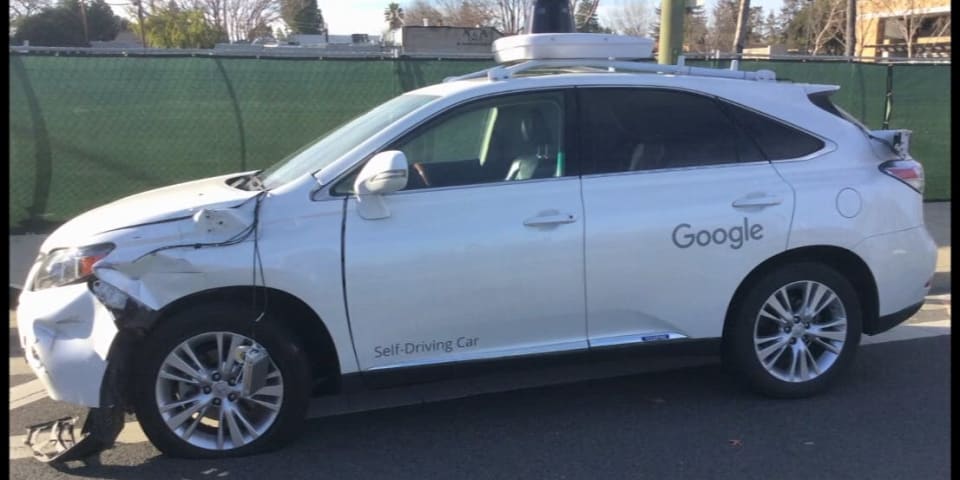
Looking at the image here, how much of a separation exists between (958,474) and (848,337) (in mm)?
994

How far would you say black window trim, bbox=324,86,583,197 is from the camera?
429 centimetres

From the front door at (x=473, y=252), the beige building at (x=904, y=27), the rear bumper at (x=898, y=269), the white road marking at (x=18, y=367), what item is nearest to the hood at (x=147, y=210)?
the front door at (x=473, y=252)

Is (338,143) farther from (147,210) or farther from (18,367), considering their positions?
(18,367)

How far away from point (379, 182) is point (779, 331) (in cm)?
229

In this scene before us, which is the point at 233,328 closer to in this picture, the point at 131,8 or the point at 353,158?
the point at 353,158

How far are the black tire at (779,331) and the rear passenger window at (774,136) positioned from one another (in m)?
0.60

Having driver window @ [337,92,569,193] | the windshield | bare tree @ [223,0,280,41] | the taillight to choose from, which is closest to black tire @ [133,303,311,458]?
the windshield

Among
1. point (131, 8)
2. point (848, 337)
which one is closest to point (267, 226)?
point (848, 337)

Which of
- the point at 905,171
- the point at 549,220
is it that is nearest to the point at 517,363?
the point at 549,220

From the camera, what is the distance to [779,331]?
16.0 feet

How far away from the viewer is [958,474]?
4.13 meters

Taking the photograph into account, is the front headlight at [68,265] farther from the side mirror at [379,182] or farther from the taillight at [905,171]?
the taillight at [905,171]

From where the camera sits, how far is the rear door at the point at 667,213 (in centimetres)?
453

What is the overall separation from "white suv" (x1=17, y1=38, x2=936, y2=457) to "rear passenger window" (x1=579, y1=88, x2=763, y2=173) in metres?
Answer: 0.01
